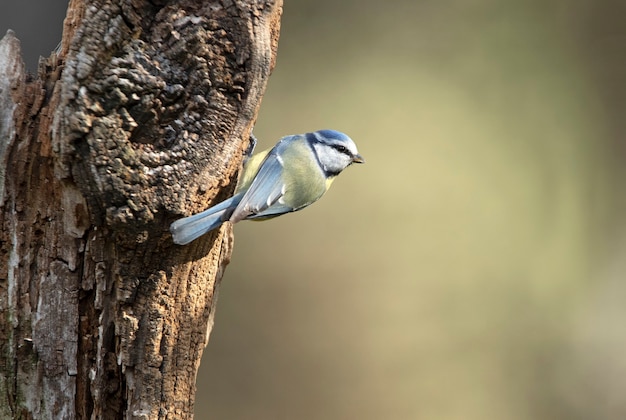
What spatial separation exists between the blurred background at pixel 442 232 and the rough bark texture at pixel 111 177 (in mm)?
971

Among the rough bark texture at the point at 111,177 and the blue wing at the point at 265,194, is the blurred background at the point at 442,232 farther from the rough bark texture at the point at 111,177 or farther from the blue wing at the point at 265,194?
the rough bark texture at the point at 111,177

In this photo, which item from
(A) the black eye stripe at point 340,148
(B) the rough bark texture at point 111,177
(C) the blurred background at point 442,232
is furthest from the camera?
(C) the blurred background at point 442,232

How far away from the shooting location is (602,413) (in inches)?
85.4

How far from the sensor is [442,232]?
1.99 m

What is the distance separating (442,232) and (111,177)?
1.41 metres

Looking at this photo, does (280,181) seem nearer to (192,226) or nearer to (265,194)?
(265,194)

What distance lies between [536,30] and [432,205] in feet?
2.38

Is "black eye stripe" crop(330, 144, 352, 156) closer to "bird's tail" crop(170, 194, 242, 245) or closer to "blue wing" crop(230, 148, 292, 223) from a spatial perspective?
"blue wing" crop(230, 148, 292, 223)

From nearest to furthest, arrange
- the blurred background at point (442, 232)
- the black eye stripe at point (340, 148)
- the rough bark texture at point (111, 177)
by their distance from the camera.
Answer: the rough bark texture at point (111, 177), the black eye stripe at point (340, 148), the blurred background at point (442, 232)

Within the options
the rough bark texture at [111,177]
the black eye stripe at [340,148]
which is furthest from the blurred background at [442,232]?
the rough bark texture at [111,177]

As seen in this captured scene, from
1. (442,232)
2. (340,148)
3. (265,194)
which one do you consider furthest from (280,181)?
(442,232)

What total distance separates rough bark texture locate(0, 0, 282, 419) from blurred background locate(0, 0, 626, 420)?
0.97m

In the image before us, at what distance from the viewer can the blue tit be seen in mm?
812

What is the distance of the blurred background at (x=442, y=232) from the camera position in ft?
6.12
